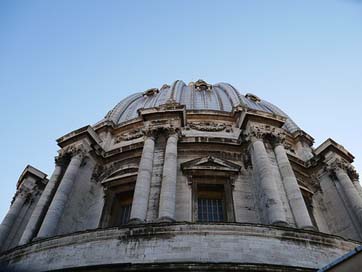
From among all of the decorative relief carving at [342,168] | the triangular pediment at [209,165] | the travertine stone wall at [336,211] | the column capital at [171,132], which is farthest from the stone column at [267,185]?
the travertine stone wall at [336,211]

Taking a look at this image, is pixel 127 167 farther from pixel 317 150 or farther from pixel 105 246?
pixel 317 150

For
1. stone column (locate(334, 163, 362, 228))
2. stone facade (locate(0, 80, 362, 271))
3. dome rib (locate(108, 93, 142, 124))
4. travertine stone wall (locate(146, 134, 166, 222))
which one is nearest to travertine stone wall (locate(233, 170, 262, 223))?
stone facade (locate(0, 80, 362, 271))

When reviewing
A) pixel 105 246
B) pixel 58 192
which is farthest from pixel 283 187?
pixel 58 192

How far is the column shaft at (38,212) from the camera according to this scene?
620 inches

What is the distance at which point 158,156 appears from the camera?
17.8 metres

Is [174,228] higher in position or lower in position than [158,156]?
lower

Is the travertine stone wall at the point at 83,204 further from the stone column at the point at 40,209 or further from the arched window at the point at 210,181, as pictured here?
the arched window at the point at 210,181

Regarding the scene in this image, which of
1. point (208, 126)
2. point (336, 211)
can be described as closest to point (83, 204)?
point (208, 126)

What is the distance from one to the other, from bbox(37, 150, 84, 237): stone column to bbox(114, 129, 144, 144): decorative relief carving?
14.3 ft

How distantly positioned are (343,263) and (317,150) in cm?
1721

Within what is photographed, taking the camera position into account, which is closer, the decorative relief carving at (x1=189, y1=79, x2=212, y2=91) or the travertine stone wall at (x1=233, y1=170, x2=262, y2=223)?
the travertine stone wall at (x1=233, y1=170, x2=262, y2=223)

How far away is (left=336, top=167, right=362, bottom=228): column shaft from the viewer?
18.1 metres

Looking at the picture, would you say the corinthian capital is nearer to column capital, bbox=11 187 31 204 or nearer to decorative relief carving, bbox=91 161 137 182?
decorative relief carving, bbox=91 161 137 182

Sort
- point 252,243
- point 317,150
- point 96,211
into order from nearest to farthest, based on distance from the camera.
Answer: point 252,243, point 96,211, point 317,150
